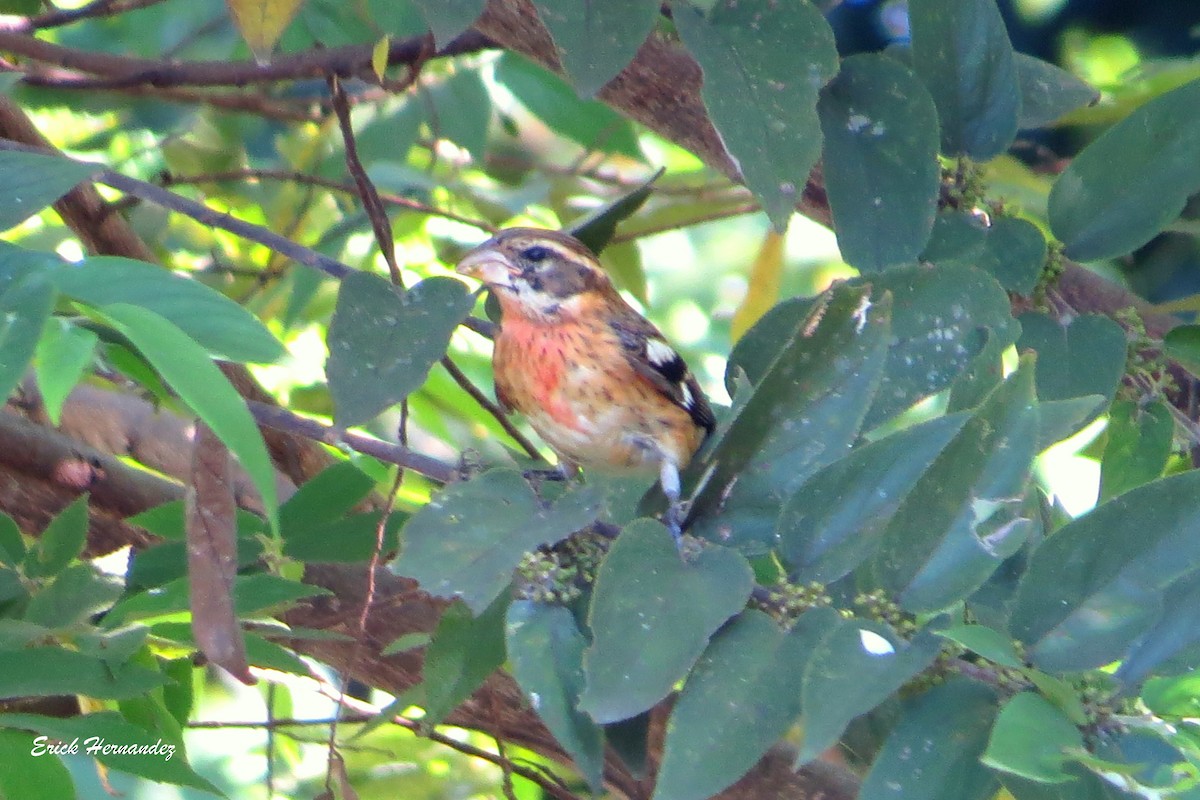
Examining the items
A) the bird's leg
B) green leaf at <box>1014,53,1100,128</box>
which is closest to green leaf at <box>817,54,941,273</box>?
green leaf at <box>1014,53,1100,128</box>

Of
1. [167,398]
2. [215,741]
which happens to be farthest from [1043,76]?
[215,741]

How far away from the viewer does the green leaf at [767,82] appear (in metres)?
2.09

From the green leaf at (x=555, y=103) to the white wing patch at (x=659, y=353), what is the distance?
823mm

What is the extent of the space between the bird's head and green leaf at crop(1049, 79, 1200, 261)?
1.25 m

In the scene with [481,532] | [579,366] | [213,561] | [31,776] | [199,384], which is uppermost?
[199,384]

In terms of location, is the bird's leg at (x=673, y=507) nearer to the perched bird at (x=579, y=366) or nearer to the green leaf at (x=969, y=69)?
the perched bird at (x=579, y=366)

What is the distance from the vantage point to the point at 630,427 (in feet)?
10.6

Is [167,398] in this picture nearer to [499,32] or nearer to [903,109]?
[499,32]

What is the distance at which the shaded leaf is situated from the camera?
1.84 metres

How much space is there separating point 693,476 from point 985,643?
0.63 m

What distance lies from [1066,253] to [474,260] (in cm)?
145

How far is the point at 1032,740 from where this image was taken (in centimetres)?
149

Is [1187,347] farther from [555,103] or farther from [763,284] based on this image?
[555,103]

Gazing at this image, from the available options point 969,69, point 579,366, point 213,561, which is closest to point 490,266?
point 579,366
